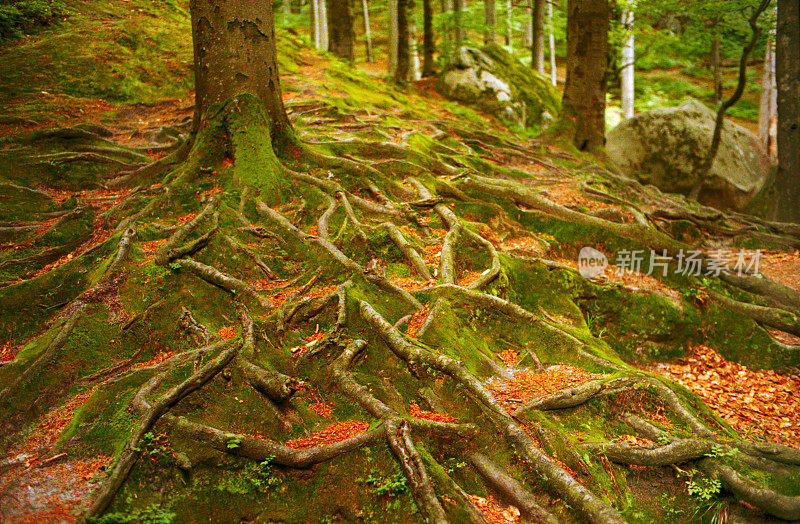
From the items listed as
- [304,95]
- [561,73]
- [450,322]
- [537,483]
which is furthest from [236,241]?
[561,73]

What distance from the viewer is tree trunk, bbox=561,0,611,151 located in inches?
380

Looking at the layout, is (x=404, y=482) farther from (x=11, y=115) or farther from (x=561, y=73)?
(x=561, y=73)

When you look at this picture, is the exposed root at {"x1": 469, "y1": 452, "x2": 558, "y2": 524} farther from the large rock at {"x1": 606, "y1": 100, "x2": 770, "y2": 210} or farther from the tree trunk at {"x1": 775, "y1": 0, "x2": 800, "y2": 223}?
the large rock at {"x1": 606, "y1": 100, "x2": 770, "y2": 210}

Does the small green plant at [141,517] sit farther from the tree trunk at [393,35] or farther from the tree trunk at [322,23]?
the tree trunk at [322,23]

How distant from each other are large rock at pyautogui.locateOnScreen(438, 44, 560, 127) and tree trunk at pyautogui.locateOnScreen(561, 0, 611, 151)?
4095mm

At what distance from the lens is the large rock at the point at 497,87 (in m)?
14.6

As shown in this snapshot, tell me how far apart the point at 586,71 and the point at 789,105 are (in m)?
3.72

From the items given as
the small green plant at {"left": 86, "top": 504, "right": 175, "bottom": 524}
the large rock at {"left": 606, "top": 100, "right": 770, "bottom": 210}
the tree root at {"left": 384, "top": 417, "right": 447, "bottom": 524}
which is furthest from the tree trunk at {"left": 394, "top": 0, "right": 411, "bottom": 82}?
the small green plant at {"left": 86, "top": 504, "right": 175, "bottom": 524}

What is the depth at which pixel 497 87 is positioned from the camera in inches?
582

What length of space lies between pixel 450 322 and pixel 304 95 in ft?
25.8

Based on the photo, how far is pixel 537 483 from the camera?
9.46 ft

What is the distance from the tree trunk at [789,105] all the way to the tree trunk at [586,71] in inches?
118

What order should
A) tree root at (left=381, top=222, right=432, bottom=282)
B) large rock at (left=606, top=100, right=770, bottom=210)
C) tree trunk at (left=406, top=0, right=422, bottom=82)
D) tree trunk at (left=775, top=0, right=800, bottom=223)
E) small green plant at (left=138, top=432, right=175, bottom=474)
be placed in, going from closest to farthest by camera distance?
1. small green plant at (left=138, top=432, right=175, bottom=474)
2. tree root at (left=381, top=222, right=432, bottom=282)
3. tree trunk at (left=775, top=0, right=800, bottom=223)
4. large rock at (left=606, top=100, right=770, bottom=210)
5. tree trunk at (left=406, top=0, right=422, bottom=82)

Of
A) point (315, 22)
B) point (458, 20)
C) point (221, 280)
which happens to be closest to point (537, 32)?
point (458, 20)
